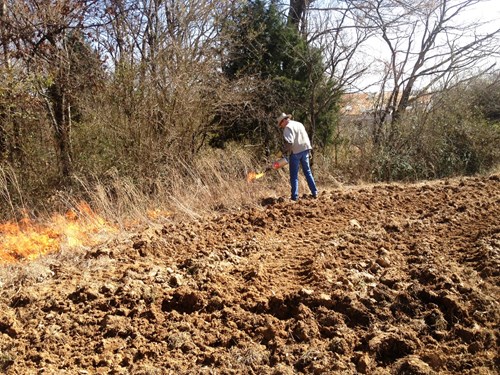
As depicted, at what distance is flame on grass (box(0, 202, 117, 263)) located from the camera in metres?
5.43

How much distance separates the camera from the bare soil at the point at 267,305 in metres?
2.85

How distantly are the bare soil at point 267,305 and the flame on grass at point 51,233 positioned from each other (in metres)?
0.53

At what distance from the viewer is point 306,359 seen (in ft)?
9.26

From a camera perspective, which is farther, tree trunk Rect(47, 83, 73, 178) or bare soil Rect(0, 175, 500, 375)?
tree trunk Rect(47, 83, 73, 178)

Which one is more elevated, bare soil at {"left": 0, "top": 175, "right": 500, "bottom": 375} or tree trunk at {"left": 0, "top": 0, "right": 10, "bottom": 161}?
tree trunk at {"left": 0, "top": 0, "right": 10, "bottom": 161}

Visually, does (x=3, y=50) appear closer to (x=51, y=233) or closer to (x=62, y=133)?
(x=62, y=133)

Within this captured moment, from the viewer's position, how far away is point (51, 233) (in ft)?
19.8

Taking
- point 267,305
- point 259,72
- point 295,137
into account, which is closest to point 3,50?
point 295,137

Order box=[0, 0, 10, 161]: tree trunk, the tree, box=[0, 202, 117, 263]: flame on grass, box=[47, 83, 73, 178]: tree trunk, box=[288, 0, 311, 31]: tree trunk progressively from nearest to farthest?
box=[0, 202, 117, 263]: flame on grass < box=[0, 0, 10, 161]: tree trunk < box=[47, 83, 73, 178]: tree trunk < the tree < box=[288, 0, 311, 31]: tree trunk

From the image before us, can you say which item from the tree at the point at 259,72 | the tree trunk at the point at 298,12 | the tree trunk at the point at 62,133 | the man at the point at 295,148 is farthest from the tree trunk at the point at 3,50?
the tree trunk at the point at 298,12

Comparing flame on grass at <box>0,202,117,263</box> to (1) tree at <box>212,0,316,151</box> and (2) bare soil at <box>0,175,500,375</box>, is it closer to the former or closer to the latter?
(2) bare soil at <box>0,175,500,375</box>

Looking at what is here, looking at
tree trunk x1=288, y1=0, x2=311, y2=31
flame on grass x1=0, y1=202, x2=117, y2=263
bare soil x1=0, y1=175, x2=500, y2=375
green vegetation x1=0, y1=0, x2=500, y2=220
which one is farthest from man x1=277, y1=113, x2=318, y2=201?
tree trunk x1=288, y1=0, x2=311, y2=31

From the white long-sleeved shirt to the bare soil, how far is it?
2742mm

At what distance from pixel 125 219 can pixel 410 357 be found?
16.8 ft
